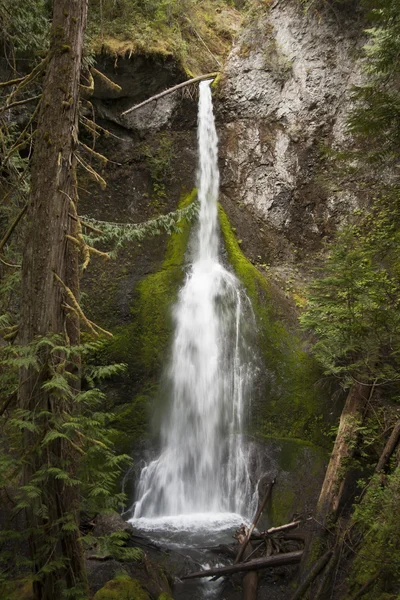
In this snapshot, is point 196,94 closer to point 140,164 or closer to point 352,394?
point 140,164

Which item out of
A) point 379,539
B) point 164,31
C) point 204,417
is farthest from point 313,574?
point 164,31

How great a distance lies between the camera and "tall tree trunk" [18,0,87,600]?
13.0ft

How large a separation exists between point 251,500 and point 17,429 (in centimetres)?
499

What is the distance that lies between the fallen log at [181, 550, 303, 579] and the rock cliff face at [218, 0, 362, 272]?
336 inches

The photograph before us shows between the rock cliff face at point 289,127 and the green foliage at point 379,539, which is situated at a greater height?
the rock cliff face at point 289,127

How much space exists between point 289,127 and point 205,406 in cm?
958

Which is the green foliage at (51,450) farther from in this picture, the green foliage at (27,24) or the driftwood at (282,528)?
the green foliage at (27,24)

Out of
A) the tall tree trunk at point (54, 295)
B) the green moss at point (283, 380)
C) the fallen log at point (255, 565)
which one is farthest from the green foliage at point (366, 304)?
the tall tree trunk at point (54, 295)

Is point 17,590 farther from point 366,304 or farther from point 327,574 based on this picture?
point 366,304

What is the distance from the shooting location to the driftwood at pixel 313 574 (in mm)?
5559

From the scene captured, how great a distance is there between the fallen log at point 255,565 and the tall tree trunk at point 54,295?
2.62m

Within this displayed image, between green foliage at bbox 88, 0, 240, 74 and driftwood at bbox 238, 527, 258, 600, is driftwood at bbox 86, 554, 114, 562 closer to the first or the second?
driftwood at bbox 238, 527, 258, 600

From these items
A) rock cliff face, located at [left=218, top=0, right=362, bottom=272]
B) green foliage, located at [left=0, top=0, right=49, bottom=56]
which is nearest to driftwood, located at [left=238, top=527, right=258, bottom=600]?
green foliage, located at [left=0, top=0, right=49, bottom=56]

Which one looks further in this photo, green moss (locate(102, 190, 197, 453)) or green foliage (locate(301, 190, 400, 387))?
green moss (locate(102, 190, 197, 453))
